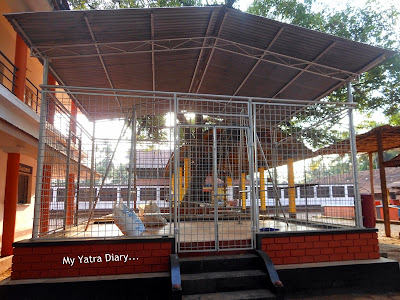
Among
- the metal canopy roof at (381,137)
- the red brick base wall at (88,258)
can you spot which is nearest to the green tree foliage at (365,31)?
the metal canopy roof at (381,137)

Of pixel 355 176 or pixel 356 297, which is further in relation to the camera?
pixel 355 176

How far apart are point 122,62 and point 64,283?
4.14m

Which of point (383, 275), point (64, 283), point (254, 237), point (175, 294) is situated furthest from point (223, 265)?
point (383, 275)

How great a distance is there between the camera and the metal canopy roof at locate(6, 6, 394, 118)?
4.64 m

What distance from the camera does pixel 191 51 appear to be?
5.91 meters

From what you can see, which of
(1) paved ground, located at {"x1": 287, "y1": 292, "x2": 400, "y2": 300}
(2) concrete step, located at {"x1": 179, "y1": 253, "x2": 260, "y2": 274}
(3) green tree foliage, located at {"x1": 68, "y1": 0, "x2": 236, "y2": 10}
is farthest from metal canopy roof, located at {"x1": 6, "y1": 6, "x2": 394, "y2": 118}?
(3) green tree foliage, located at {"x1": 68, "y1": 0, "x2": 236, "y2": 10}

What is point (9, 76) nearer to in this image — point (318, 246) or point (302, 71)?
point (302, 71)

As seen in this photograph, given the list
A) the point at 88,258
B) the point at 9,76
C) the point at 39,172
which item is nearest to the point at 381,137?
the point at 88,258

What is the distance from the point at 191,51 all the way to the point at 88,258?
4280 mm

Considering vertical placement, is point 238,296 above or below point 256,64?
below

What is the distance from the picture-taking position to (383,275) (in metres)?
4.72

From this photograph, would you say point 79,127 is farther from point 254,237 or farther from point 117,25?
point 254,237

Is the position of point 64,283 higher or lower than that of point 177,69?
lower

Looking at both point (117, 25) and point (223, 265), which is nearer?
point (223, 265)
